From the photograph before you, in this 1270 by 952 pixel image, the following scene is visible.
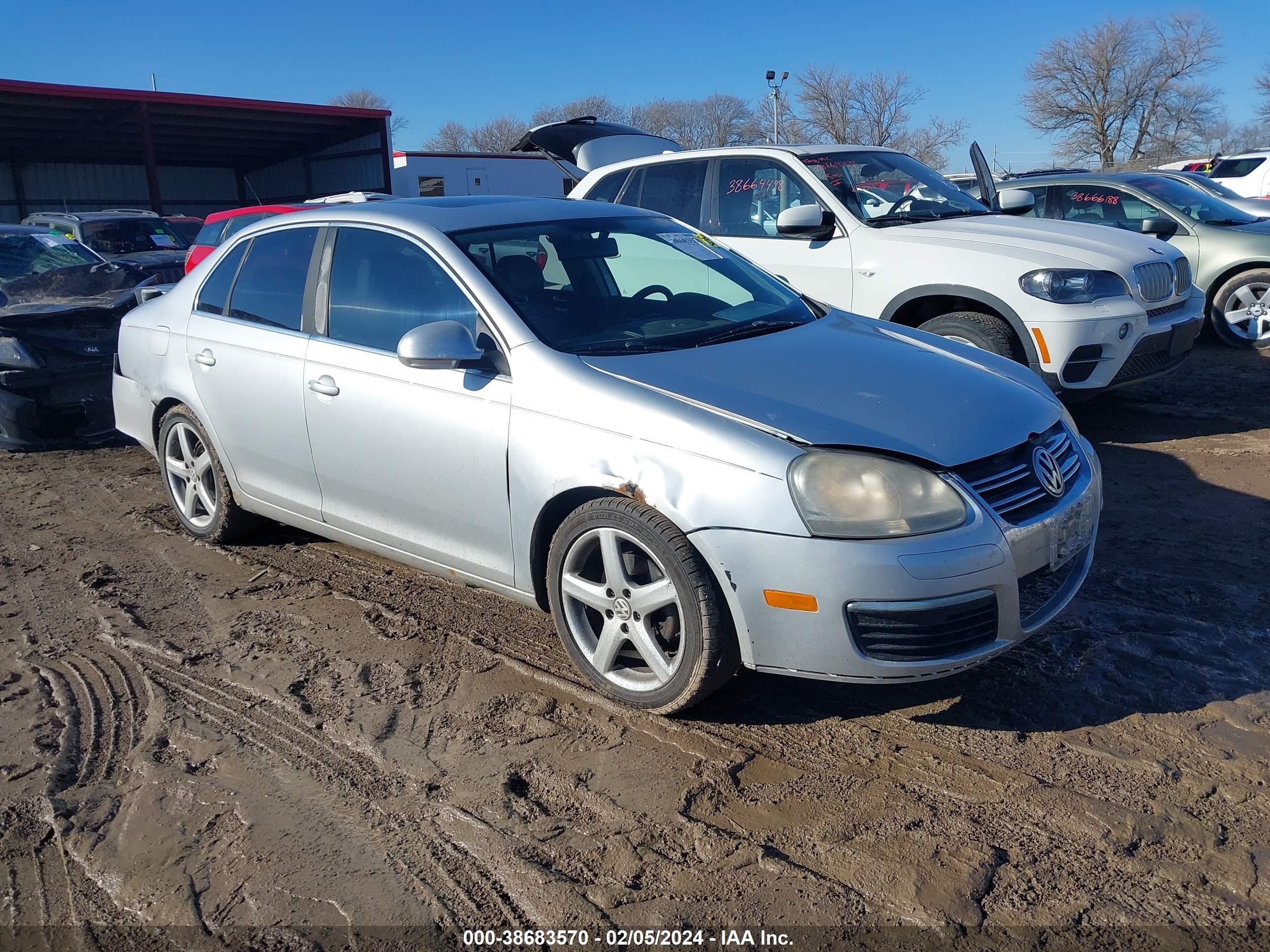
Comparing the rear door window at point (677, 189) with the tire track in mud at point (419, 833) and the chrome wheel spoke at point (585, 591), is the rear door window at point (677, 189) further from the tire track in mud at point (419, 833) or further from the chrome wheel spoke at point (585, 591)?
the tire track in mud at point (419, 833)

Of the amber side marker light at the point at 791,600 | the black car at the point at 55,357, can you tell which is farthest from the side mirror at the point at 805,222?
the black car at the point at 55,357

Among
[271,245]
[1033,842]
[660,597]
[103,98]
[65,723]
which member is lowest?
[65,723]

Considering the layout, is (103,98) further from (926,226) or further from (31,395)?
(926,226)

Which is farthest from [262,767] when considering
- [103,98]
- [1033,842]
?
[103,98]

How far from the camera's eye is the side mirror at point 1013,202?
7.57m

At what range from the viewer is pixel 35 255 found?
945 cm

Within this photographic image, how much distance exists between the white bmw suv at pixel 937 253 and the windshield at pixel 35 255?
512cm

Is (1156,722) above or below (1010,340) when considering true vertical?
below

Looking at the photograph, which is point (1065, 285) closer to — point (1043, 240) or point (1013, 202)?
point (1043, 240)

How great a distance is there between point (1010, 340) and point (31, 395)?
642 centimetres

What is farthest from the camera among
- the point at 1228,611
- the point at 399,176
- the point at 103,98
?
the point at 399,176

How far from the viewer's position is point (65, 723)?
345 cm

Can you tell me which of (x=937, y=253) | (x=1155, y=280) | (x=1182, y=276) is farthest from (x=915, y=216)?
(x=1182, y=276)

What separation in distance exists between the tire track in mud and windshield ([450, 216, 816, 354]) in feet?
5.01
